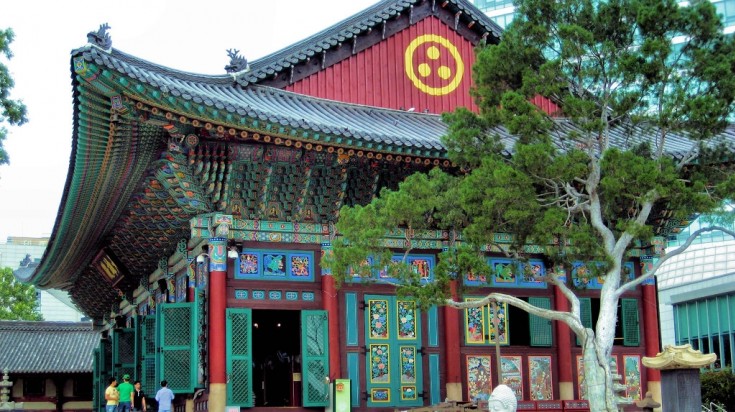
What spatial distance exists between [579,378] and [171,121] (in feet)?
34.1

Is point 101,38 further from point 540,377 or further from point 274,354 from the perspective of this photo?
point 274,354

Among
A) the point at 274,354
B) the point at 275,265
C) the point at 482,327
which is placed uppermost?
the point at 275,265

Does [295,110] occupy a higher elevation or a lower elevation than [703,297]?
higher

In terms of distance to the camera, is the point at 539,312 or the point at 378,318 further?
the point at 378,318

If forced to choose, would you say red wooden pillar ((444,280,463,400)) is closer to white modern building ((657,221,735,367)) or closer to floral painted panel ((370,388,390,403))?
floral painted panel ((370,388,390,403))

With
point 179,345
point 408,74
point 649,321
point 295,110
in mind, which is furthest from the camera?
point 408,74

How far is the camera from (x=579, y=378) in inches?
893

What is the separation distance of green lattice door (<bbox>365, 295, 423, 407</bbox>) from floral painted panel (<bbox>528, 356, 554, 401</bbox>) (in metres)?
2.58

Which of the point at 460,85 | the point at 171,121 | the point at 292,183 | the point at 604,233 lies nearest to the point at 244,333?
the point at 292,183

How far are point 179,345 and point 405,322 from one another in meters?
4.58

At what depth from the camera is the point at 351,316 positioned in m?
21.1

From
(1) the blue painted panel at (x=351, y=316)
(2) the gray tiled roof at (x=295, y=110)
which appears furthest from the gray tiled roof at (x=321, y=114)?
(1) the blue painted panel at (x=351, y=316)

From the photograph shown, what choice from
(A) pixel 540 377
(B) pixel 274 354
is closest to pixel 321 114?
(A) pixel 540 377

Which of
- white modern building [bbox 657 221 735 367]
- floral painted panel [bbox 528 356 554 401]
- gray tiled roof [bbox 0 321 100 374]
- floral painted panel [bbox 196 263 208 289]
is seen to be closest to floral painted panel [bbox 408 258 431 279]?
floral painted panel [bbox 528 356 554 401]
